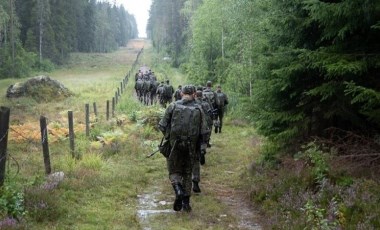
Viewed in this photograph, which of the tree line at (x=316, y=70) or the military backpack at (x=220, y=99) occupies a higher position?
the tree line at (x=316, y=70)

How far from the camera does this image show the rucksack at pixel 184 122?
7594 mm

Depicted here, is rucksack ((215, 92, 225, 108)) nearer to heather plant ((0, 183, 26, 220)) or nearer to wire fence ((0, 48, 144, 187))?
wire fence ((0, 48, 144, 187))

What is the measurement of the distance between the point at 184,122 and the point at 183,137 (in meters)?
0.26

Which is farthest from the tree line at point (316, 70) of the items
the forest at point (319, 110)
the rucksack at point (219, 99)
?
the rucksack at point (219, 99)

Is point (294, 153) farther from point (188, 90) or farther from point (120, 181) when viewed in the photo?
point (120, 181)

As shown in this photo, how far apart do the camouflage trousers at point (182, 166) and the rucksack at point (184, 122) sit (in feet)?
0.81

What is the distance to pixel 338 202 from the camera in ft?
21.0

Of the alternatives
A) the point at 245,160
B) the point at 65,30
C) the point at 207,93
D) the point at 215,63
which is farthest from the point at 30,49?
the point at 245,160

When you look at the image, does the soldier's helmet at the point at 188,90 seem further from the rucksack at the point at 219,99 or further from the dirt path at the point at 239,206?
the rucksack at the point at 219,99

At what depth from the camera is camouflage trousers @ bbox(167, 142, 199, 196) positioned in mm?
7758

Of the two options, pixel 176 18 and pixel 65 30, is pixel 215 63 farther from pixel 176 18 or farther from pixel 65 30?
pixel 65 30

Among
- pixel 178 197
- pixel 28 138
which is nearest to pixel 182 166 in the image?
pixel 178 197

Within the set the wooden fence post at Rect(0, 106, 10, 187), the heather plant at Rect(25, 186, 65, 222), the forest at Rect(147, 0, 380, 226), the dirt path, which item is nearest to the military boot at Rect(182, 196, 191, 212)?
the dirt path

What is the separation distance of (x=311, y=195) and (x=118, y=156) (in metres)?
6.53
